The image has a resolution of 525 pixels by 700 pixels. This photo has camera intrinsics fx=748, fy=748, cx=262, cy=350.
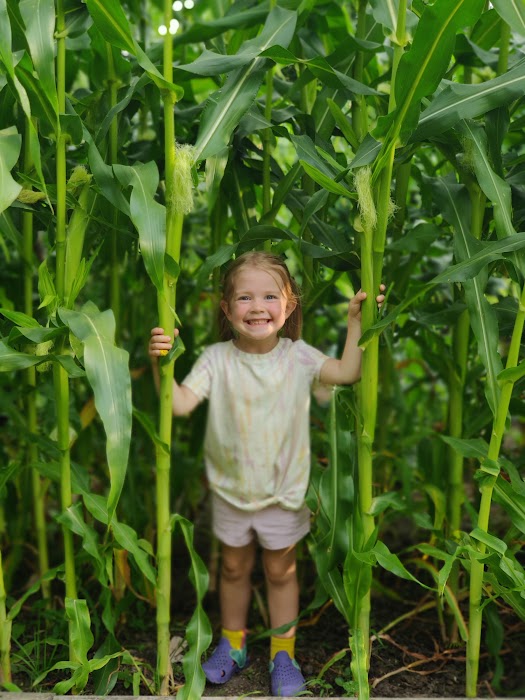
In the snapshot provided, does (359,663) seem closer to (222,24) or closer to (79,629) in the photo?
(79,629)

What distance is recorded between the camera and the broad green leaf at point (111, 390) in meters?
1.61

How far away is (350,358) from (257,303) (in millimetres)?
286

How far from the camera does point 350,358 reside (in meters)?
1.98

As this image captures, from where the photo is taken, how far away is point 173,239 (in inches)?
71.5

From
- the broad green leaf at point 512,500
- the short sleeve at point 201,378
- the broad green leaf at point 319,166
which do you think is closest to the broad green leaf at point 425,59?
the broad green leaf at point 319,166

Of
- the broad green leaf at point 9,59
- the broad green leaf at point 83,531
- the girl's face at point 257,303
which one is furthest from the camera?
the girl's face at point 257,303

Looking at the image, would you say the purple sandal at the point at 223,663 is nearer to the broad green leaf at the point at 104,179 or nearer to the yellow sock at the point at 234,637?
the yellow sock at the point at 234,637

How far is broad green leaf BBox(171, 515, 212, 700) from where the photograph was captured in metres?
1.85

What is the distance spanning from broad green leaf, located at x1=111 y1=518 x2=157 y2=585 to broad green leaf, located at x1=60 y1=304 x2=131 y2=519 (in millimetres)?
255

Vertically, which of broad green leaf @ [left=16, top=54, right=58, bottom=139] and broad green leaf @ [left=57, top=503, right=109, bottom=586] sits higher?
broad green leaf @ [left=16, top=54, right=58, bottom=139]

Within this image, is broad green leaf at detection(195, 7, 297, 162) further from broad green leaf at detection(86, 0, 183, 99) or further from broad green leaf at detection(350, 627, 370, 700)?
broad green leaf at detection(350, 627, 370, 700)

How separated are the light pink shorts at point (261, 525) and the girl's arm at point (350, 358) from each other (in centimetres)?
41

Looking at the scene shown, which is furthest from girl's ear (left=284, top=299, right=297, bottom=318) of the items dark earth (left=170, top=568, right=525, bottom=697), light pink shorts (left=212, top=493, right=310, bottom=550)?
dark earth (left=170, top=568, right=525, bottom=697)

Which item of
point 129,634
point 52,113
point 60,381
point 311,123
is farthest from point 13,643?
point 311,123
